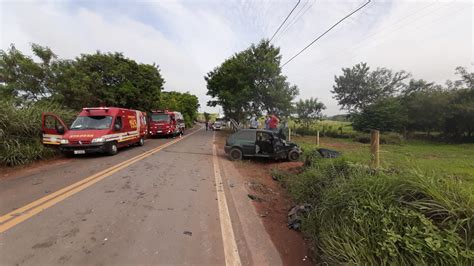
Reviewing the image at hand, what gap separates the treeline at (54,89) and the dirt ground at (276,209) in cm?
772

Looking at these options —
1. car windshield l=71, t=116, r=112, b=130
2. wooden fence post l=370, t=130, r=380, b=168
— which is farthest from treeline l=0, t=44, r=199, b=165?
wooden fence post l=370, t=130, r=380, b=168

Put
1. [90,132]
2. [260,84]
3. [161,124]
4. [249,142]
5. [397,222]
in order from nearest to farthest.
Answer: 1. [397,222]
2. [90,132]
3. [249,142]
4. [161,124]
5. [260,84]

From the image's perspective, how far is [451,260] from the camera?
78.7 inches

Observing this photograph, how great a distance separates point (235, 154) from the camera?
9430 millimetres

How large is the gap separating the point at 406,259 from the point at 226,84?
79.3ft

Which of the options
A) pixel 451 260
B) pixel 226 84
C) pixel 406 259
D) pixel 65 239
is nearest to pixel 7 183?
pixel 65 239

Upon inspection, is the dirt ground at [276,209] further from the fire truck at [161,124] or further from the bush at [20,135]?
the fire truck at [161,124]

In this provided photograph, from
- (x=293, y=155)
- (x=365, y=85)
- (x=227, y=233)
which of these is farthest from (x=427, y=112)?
(x=227, y=233)

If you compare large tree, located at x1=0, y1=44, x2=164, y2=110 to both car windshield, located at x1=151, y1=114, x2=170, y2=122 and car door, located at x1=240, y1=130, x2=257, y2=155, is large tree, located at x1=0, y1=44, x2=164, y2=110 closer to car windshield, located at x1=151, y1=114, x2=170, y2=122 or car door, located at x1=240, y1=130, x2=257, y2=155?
car windshield, located at x1=151, y1=114, x2=170, y2=122

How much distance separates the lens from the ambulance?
27.7 ft

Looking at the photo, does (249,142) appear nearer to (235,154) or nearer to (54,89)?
(235,154)

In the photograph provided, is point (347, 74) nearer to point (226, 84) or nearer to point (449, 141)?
point (449, 141)

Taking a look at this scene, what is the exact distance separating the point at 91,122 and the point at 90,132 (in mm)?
893

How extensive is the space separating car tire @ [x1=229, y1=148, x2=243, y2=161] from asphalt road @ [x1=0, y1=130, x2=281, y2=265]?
327 centimetres
